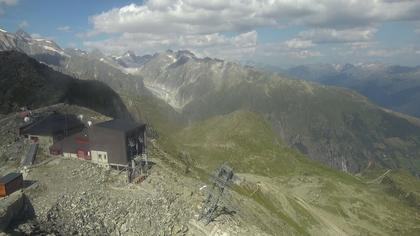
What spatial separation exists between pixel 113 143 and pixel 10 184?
1877cm

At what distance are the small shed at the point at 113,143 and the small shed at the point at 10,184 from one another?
14.8 m

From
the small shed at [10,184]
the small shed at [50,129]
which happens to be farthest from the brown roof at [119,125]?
the small shed at [10,184]

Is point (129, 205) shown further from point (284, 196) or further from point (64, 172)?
point (284, 196)

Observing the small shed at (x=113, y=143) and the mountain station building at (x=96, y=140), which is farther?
the mountain station building at (x=96, y=140)

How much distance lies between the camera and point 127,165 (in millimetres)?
80500

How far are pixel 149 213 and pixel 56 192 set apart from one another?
15.6 meters

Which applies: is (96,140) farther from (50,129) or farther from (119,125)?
(50,129)

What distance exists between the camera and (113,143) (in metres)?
80.2

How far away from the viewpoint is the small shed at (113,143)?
79312 mm

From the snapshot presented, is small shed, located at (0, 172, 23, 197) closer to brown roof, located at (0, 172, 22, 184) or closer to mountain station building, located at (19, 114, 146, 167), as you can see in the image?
brown roof, located at (0, 172, 22, 184)

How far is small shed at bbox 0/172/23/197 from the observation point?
67.6 m

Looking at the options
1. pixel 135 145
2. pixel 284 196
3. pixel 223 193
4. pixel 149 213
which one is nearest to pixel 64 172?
pixel 135 145

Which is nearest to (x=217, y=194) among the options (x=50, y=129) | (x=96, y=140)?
(x=96, y=140)

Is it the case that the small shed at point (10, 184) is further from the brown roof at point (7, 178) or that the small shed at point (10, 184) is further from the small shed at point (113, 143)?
the small shed at point (113, 143)
